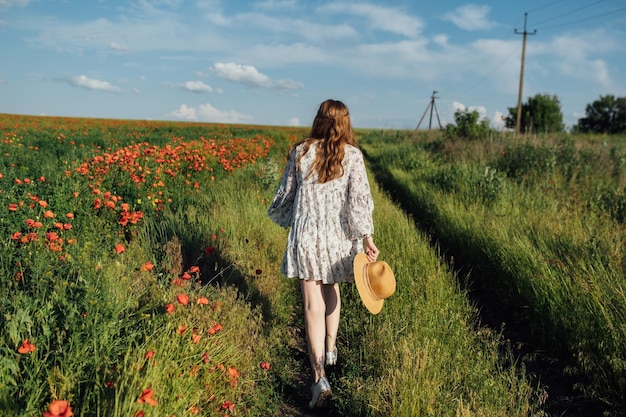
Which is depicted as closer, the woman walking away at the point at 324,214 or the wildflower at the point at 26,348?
the wildflower at the point at 26,348

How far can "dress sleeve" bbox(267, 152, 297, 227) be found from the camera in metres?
3.59

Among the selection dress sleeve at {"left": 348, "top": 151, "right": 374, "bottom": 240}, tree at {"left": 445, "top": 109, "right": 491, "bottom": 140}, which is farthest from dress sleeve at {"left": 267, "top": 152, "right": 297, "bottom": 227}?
tree at {"left": 445, "top": 109, "right": 491, "bottom": 140}

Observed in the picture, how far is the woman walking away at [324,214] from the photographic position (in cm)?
338

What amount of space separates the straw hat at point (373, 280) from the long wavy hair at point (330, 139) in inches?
24.5

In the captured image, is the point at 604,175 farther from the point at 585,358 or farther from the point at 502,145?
the point at 585,358

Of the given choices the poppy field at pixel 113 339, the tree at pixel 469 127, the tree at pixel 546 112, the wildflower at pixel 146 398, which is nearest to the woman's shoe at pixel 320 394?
the poppy field at pixel 113 339

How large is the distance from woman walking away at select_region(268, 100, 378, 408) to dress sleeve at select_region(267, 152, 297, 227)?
0.17ft

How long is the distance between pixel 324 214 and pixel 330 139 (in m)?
0.53

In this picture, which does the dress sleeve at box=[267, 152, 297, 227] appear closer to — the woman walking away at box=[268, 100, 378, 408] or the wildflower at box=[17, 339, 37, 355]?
the woman walking away at box=[268, 100, 378, 408]

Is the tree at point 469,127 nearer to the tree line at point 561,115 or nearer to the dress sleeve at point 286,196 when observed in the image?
the dress sleeve at point 286,196

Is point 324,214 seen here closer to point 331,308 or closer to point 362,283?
point 362,283

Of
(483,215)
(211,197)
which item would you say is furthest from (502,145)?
(211,197)

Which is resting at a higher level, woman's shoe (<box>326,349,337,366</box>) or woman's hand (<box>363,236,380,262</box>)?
woman's hand (<box>363,236,380,262</box>)

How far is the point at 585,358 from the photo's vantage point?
3.78 meters
